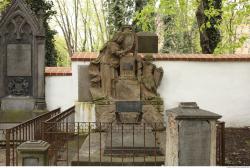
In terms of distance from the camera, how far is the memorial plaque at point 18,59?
1198 cm

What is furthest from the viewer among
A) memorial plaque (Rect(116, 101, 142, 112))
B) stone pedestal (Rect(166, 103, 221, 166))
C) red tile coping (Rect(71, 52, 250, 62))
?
red tile coping (Rect(71, 52, 250, 62))

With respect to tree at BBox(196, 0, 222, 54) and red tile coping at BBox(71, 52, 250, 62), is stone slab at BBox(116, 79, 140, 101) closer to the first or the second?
red tile coping at BBox(71, 52, 250, 62)

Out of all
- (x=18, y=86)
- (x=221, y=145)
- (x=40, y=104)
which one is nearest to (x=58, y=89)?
(x=40, y=104)

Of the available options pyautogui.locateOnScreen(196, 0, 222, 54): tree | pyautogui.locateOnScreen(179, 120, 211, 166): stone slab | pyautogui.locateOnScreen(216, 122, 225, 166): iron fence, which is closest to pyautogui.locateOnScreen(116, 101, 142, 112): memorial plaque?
pyautogui.locateOnScreen(216, 122, 225, 166): iron fence

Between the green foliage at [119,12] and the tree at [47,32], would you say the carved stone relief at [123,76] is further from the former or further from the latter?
the green foliage at [119,12]

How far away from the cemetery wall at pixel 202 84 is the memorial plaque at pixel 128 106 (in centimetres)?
191

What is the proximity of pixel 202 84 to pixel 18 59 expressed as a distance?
19.8 ft

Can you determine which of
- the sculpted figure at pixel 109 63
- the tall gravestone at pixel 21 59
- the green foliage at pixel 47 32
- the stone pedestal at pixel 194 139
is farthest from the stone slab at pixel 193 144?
the green foliage at pixel 47 32

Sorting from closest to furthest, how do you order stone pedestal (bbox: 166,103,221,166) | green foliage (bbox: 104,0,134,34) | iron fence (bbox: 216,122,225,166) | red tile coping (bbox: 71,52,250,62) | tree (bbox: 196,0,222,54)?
stone pedestal (bbox: 166,103,221,166) → iron fence (bbox: 216,122,225,166) → red tile coping (bbox: 71,52,250,62) → tree (bbox: 196,0,222,54) → green foliage (bbox: 104,0,134,34)

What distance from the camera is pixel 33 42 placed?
12.0 m

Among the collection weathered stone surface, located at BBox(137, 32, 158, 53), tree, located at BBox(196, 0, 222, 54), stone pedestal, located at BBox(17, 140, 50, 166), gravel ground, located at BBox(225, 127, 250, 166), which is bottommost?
gravel ground, located at BBox(225, 127, 250, 166)

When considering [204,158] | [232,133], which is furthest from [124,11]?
[204,158]

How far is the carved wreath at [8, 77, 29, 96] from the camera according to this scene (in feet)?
39.6

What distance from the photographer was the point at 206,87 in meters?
12.4
